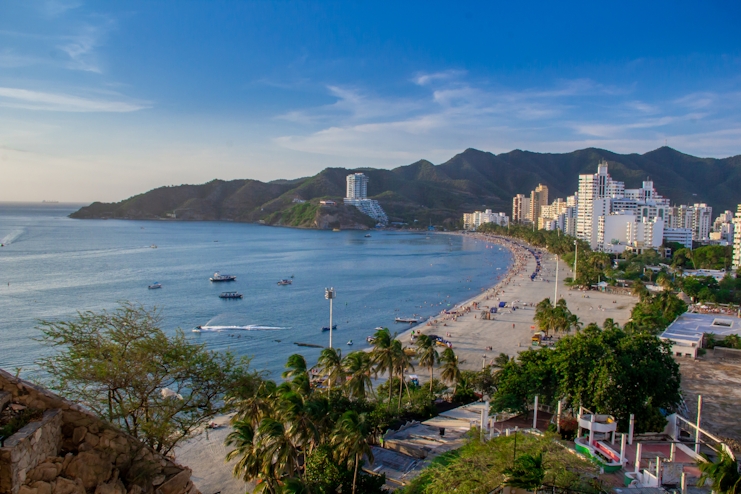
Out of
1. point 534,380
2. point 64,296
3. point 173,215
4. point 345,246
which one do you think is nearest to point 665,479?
point 534,380

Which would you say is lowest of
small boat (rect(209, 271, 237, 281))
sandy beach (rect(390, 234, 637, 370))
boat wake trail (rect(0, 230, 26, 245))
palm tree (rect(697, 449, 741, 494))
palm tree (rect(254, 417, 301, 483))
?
sandy beach (rect(390, 234, 637, 370))

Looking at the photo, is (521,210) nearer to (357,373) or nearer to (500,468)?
(357,373)

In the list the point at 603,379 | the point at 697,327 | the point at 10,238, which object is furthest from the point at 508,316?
the point at 10,238

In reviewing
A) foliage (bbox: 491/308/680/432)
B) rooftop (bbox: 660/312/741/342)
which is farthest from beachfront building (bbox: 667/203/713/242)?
foliage (bbox: 491/308/680/432)

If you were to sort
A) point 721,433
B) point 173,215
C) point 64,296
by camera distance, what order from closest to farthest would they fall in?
point 721,433, point 64,296, point 173,215

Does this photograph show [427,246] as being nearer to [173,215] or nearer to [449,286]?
[449,286]

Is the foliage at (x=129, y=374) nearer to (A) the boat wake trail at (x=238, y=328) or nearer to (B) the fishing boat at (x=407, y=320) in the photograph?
(A) the boat wake trail at (x=238, y=328)

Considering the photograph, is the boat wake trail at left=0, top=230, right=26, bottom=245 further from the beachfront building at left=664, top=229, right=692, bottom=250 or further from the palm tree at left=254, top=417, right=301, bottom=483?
the beachfront building at left=664, top=229, right=692, bottom=250

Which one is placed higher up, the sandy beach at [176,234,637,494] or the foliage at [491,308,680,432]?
the foliage at [491,308,680,432]
